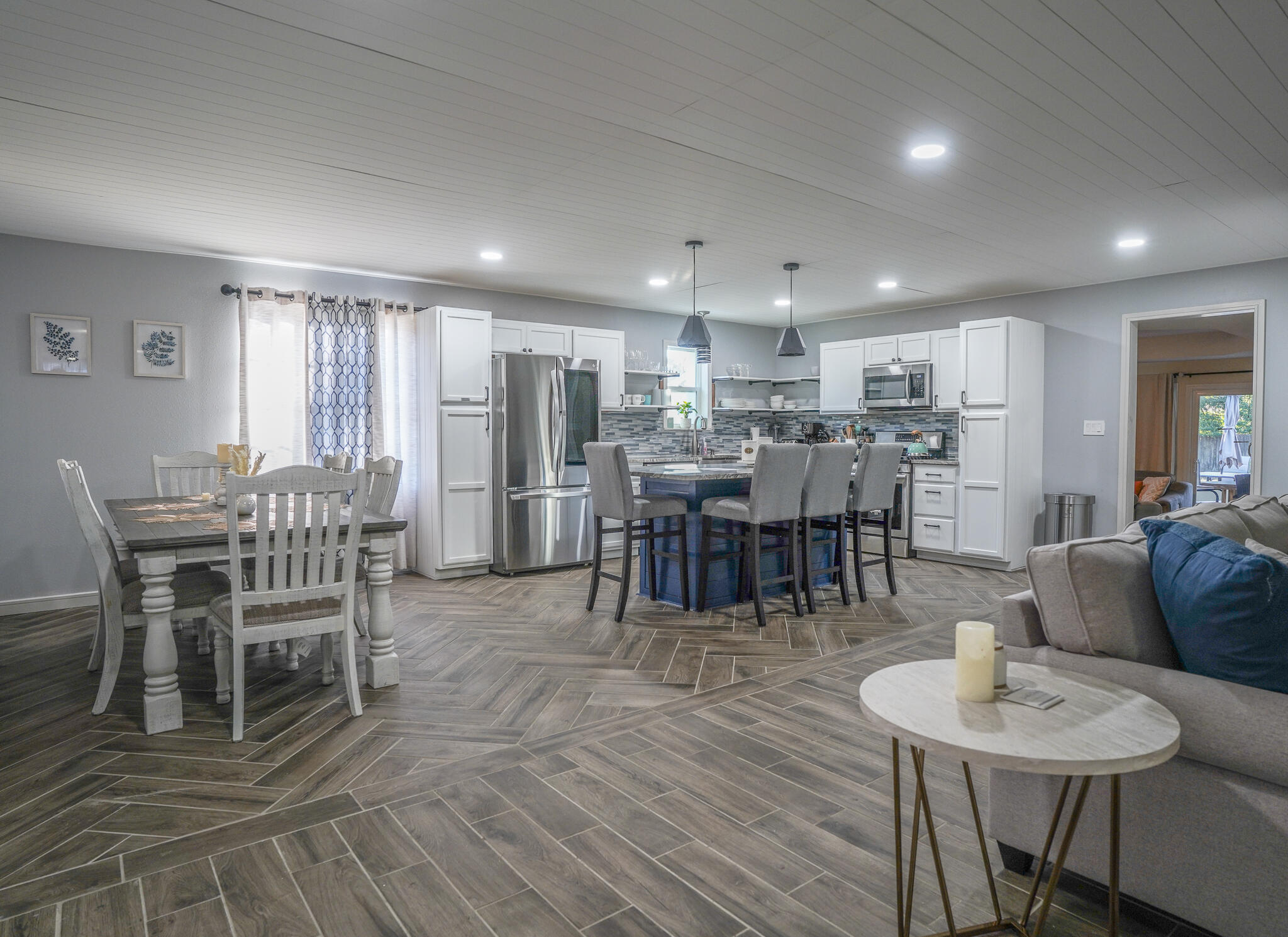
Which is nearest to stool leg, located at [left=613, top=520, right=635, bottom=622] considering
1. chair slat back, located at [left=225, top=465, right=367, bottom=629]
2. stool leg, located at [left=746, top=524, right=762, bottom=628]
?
stool leg, located at [left=746, top=524, right=762, bottom=628]

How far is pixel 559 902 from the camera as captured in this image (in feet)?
5.92

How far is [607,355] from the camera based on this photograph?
6789 millimetres

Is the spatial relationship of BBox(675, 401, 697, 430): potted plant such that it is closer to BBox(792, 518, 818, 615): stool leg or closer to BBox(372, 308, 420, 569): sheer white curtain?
BBox(372, 308, 420, 569): sheer white curtain

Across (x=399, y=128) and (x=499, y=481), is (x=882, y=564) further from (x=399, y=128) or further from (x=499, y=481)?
(x=399, y=128)

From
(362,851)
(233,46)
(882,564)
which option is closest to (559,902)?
(362,851)

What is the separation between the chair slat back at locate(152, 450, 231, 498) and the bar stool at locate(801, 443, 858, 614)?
11.7 ft

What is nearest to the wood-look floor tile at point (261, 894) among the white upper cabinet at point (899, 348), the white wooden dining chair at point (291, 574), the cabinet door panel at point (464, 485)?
the white wooden dining chair at point (291, 574)

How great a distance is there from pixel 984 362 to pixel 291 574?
18.2 ft

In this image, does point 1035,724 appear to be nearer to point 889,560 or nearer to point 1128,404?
point 889,560

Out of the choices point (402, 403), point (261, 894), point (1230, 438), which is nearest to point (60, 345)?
point (402, 403)

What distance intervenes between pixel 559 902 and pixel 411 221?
12.3ft

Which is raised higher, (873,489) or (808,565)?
(873,489)

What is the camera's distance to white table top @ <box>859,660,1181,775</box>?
121 centimetres

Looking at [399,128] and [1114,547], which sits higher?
[399,128]
